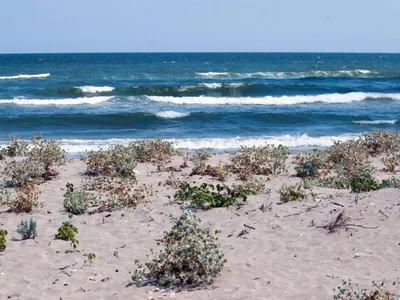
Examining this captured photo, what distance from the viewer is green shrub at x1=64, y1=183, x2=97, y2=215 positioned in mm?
8641

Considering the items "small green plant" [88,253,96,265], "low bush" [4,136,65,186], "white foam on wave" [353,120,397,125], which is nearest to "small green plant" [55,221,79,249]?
"small green plant" [88,253,96,265]

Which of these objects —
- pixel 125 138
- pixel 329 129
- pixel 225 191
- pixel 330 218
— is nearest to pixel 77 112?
pixel 125 138

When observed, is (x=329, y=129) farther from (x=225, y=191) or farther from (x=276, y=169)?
(x=225, y=191)

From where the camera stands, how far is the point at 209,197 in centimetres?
859

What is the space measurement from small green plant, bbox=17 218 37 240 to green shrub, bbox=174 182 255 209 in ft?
8.02

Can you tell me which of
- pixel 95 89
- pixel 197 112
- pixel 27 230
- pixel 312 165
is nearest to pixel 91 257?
pixel 27 230

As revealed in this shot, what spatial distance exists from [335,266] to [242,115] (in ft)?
54.3

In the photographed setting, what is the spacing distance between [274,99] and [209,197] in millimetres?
21734

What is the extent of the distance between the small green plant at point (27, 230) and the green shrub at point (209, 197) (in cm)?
244

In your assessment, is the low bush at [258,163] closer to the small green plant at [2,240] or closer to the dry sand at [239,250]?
the dry sand at [239,250]

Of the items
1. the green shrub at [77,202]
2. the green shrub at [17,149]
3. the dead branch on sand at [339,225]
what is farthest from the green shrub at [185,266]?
the green shrub at [17,149]

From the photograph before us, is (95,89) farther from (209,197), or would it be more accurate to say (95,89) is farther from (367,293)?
(367,293)

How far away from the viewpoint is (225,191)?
938 cm

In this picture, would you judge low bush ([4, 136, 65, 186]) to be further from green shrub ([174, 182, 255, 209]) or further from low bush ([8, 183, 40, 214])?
green shrub ([174, 182, 255, 209])
